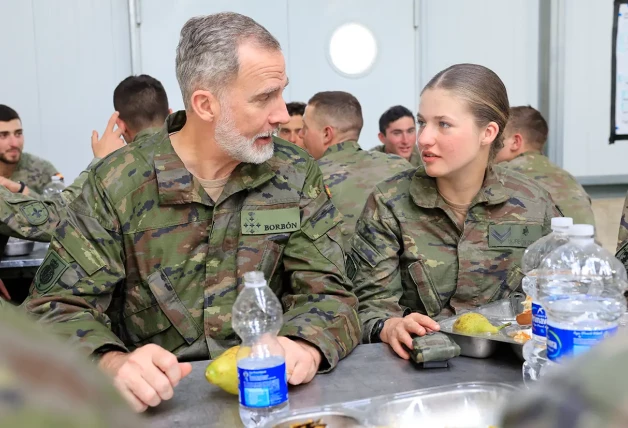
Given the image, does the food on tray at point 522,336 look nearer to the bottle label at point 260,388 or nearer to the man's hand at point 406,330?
the man's hand at point 406,330

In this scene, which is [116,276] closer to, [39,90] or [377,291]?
[377,291]

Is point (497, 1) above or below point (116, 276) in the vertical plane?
above

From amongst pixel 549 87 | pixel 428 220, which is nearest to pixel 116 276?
pixel 428 220

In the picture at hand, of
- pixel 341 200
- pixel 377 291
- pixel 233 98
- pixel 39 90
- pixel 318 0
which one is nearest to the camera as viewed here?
pixel 233 98

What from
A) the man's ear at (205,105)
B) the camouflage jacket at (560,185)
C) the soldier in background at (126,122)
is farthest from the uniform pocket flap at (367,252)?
the soldier in background at (126,122)

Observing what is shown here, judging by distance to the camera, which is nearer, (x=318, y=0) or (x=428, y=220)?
(x=428, y=220)

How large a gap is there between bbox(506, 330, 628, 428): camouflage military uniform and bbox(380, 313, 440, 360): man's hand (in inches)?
44.7

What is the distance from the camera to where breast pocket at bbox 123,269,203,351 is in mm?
1691

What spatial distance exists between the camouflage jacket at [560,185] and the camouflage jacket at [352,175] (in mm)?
686

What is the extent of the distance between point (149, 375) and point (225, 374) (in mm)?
138

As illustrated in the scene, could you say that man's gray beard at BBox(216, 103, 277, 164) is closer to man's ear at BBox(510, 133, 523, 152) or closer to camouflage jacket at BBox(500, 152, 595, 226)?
camouflage jacket at BBox(500, 152, 595, 226)

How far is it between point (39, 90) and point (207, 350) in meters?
3.85

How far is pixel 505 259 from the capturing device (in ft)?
6.63

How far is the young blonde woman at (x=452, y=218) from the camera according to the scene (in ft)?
6.57
